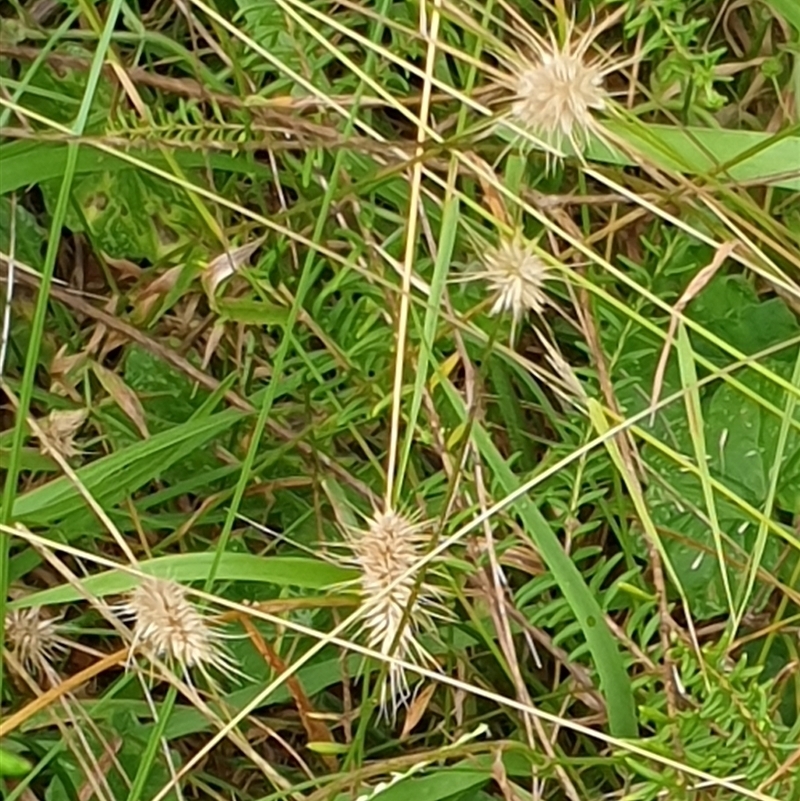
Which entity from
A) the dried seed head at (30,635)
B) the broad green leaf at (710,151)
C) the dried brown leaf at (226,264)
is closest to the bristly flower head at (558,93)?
the broad green leaf at (710,151)

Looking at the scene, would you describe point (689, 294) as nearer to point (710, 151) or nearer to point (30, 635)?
point (710, 151)

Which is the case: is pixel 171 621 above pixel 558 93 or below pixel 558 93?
below

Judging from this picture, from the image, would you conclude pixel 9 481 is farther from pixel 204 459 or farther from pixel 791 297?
pixel 791 297

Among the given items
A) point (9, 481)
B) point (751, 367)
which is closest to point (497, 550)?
point (751, 367)

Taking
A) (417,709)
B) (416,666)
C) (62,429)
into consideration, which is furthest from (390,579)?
(62,429)

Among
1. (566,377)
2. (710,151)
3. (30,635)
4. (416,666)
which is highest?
(710,151)

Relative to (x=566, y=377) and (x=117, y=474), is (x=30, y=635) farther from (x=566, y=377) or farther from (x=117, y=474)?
(x=566, y=377)

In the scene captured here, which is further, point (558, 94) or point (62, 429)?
point (62, 429)
